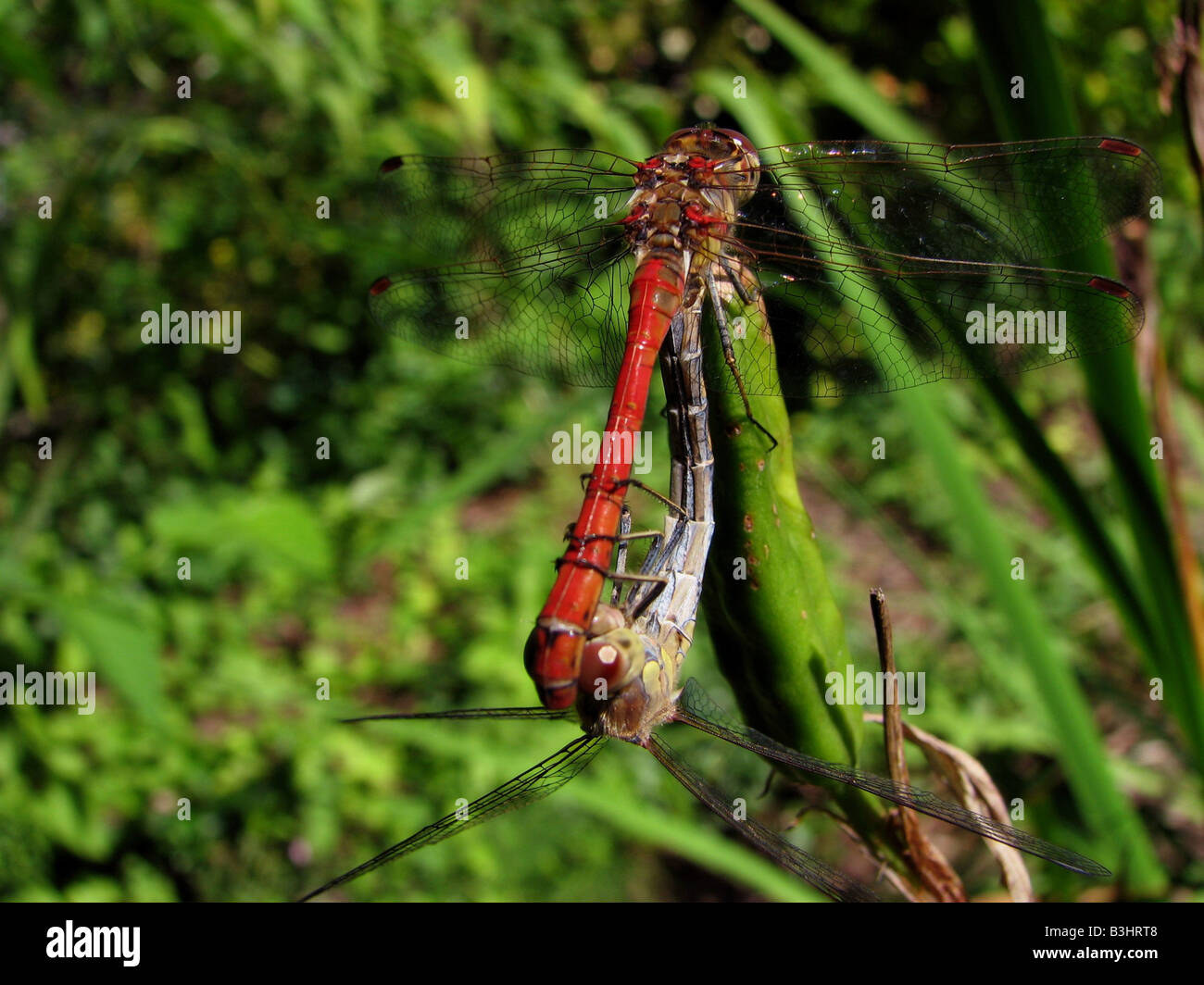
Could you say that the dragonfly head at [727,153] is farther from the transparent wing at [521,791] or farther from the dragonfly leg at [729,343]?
the transparent wing at [521,791]

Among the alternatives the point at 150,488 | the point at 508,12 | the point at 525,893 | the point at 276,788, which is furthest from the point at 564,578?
the point at 508,12

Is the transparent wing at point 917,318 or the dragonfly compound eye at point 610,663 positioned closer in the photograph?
the dragonfly compound eye at point 610,663

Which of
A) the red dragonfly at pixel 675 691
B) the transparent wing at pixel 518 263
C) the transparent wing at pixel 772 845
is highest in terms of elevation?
the transparent wing at pixel 518 263

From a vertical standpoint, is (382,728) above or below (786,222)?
below

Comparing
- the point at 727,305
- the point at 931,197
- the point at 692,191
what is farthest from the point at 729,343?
the point at 931,197

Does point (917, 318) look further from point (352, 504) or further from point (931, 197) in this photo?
point (352, 504)

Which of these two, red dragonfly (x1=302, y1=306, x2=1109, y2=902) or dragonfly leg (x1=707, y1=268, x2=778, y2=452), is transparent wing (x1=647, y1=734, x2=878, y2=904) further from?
dragonfly leg (x1=707, y1=268, x2=778, y2=452)

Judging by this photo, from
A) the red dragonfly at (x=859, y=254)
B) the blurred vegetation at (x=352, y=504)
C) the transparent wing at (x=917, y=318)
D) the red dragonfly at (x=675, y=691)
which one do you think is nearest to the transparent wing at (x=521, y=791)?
the red dragonfly at (x=675, y=691)

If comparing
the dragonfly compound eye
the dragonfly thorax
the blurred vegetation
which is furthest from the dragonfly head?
the dragonfly compound eye
